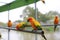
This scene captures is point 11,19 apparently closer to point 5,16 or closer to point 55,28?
point 5,16

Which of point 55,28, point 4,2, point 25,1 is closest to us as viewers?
point 55,28

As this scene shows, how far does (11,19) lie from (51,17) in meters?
0.62

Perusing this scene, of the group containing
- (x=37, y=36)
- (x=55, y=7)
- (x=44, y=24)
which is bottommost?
(x=37, y=36)

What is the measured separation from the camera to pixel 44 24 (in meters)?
1.76

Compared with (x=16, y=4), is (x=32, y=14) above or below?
below

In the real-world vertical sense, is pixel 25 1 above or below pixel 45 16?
above

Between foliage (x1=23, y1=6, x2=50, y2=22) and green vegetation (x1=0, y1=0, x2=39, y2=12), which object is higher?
green vegetation (x1=0, y1=0, x2=39, y2=12)

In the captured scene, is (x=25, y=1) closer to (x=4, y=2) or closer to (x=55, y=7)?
(x=55, y=7)

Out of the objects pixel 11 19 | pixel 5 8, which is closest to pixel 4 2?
pixel 5 8

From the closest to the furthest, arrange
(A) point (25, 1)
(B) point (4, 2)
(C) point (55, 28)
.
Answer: (C) point (55, 28), (A) point (25, 1), (B) point (4, 2)

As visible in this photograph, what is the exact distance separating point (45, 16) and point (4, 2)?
653 mm

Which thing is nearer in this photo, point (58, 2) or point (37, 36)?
point (58, 2)

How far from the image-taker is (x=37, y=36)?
5.99ft

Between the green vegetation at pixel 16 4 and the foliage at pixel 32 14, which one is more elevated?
the green vegetation at pixel 16 4
